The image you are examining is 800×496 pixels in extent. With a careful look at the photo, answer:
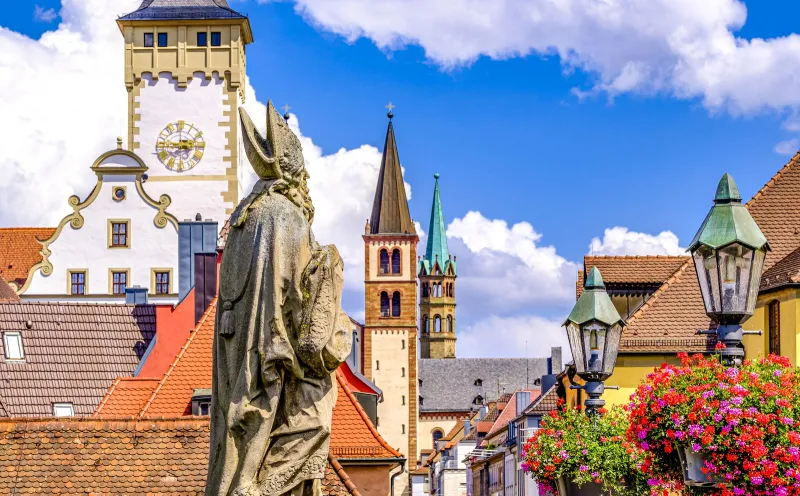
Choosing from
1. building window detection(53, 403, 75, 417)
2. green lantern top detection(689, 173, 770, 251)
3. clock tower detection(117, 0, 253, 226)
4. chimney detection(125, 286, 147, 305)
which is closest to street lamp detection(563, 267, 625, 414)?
green lantern top detection(689, 173, 770, 251)

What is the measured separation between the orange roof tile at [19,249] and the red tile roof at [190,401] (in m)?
32.7

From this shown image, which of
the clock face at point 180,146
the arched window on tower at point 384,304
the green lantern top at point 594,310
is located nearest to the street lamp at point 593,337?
the green lantern top at point 594,310

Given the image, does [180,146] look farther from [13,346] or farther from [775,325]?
[775,325]

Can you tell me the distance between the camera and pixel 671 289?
103 feet

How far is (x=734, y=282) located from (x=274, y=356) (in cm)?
441

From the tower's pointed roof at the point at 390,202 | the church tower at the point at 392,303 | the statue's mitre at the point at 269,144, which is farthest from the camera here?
the tower's pointed roof at the point at 390,202

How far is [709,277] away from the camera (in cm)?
1183

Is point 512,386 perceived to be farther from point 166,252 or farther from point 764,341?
point 764,341

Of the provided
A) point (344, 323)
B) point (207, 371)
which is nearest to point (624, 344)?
point (207, 371)

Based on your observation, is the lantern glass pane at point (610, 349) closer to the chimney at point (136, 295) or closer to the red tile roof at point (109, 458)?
the red tile roof at point (109, 458)

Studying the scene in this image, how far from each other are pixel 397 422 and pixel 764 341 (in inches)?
4265

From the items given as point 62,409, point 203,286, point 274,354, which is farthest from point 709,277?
point 62,409

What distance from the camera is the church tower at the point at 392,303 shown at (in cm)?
13750

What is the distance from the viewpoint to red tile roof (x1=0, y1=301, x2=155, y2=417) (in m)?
37.5
